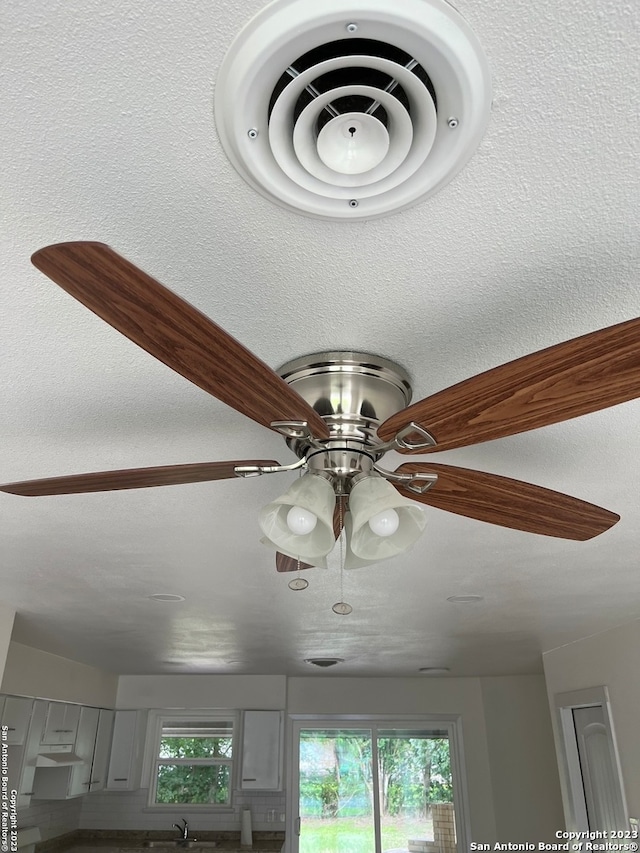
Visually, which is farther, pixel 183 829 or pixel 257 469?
pixel 183 829

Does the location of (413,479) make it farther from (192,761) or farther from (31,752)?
(192,761)

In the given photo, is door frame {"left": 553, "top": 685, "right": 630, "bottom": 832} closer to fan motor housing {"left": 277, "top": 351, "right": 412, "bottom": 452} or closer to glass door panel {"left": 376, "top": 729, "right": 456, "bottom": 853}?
glass door panel {"left": 376, "top": 729, "right": 456, "bottom": 853}

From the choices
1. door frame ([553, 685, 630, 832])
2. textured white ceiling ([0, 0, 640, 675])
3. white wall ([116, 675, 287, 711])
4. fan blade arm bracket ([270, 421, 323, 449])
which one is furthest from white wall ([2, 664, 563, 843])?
fan blade arm bracket ([270, 421, 323, 449])

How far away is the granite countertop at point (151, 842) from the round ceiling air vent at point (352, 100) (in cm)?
601

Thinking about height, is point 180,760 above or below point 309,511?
below

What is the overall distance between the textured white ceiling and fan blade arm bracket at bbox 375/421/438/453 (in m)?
0.19

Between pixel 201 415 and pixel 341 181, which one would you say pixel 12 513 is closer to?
pixel 201 415

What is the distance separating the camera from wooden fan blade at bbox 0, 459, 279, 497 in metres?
1.09

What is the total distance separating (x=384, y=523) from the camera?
3.24 feet

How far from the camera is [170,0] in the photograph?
606mm

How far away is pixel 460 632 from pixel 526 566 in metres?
1.52

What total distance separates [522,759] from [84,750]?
12.6 ft

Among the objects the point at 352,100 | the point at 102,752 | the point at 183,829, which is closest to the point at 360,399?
the point at 352,100

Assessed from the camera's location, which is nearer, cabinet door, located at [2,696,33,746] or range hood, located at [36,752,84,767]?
cabinet door, located at [2,696,33,746]
